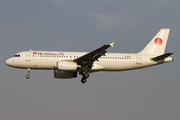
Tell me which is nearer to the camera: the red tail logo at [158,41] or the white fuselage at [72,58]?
the white fuselage at [72,58]

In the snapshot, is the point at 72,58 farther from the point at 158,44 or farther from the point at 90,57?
the point at 158,44

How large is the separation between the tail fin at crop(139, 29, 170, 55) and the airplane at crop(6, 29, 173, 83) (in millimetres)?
1137

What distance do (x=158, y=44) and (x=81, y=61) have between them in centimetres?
1304

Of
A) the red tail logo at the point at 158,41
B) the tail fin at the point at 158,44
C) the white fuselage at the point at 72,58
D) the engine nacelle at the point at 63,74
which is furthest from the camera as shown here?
the red tail logo at the point at 158,41

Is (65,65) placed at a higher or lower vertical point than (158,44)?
lower

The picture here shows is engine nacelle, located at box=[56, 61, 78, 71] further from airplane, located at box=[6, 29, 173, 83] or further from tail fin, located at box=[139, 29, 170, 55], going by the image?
tail fin, located at box=[139, 29, 170, 55]

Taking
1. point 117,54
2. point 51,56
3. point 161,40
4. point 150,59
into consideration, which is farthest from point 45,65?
point 161,40

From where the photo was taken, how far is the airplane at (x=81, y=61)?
3809 centimetres

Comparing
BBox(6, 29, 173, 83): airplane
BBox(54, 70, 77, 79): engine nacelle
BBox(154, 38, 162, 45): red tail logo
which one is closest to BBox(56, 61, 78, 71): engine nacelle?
BBox(6, 29, 173, 83): airplane

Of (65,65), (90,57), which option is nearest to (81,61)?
(90,57)

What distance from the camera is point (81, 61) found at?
126 feet

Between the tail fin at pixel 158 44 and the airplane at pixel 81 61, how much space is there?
1.14 m

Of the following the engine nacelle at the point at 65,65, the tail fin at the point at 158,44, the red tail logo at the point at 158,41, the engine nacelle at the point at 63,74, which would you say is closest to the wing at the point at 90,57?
the engine nacelle at the point at 65,65

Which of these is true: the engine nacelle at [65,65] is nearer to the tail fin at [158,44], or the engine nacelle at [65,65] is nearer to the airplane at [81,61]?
the airplane at [81,61]
